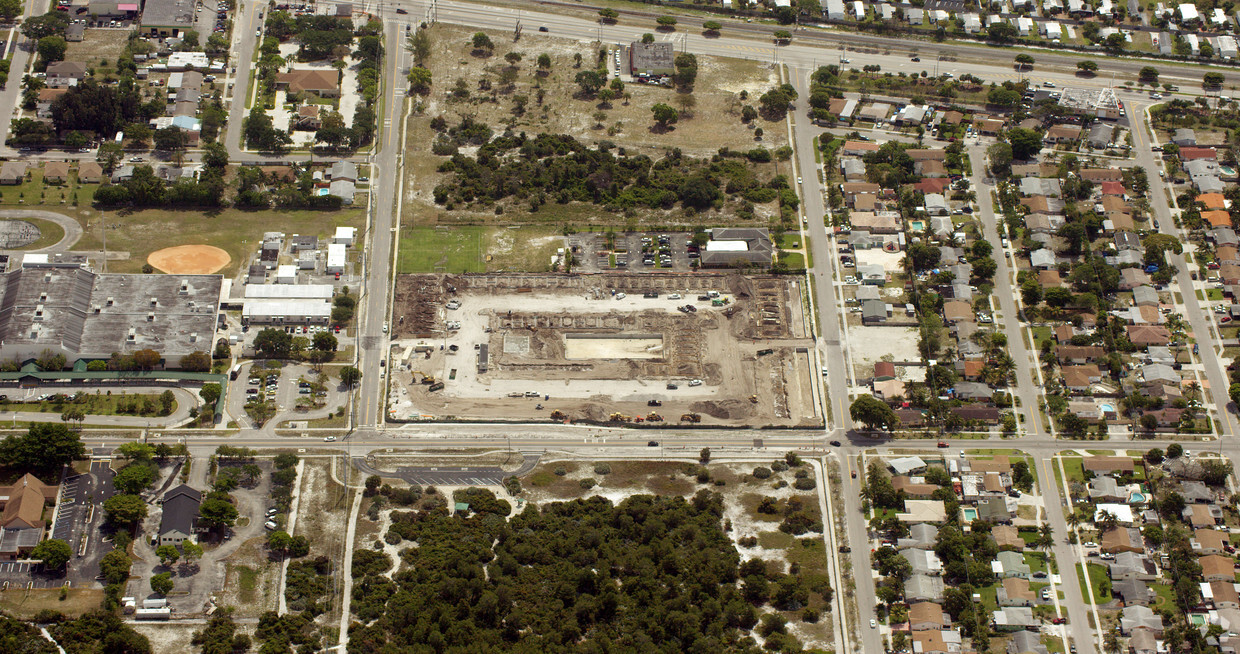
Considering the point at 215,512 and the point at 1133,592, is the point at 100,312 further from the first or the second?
the point at 1133,592

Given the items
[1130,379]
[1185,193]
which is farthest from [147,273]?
[1185,193]

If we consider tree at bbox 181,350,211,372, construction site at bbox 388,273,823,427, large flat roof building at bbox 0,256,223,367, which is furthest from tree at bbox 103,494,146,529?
construction site at bbox 388,273,823,427

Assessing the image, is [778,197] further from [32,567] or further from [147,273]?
[32,567]

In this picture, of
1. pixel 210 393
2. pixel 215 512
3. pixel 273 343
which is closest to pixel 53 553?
pixel 215 512

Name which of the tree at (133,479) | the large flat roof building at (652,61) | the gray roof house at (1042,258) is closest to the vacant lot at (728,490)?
the tree at (133,479)

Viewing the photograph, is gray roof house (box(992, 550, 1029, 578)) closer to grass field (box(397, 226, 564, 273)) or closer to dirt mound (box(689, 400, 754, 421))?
dirt mound (box(689, 400, 754, 421))
